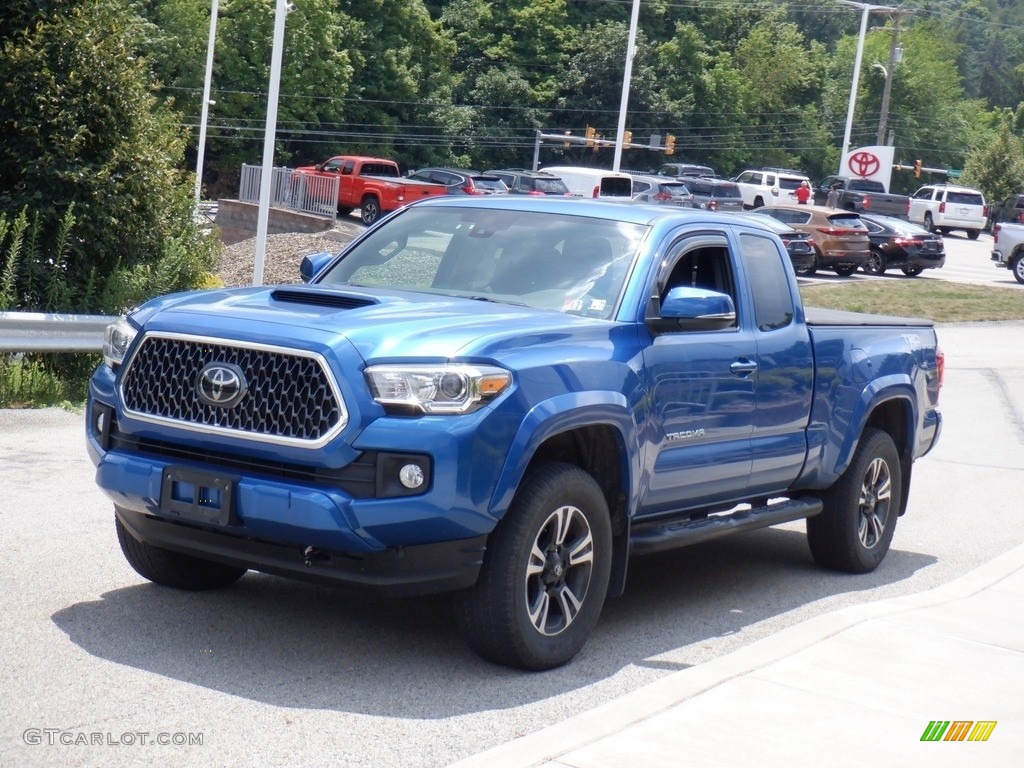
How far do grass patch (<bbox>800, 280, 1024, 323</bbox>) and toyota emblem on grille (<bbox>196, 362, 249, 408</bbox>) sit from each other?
79.1 ft

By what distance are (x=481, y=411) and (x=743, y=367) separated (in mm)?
2011

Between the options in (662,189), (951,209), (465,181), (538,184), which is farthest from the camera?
(951,209)

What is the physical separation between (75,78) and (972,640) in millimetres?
9879

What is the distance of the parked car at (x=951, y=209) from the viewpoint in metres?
63.4

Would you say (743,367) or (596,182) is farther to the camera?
(596,182)

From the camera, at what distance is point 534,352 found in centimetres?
564

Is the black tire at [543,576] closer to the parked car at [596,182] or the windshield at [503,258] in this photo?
the windshield at [503,258]

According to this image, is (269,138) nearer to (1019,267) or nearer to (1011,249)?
(1011,249)

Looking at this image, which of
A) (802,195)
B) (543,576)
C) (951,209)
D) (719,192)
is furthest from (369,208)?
(543,576)

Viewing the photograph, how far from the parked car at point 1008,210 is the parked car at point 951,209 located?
1524 mm

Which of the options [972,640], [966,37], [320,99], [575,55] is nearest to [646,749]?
[972,640]

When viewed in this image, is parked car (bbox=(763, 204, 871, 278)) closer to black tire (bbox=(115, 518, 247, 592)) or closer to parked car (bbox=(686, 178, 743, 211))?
parked car (bbox=(686, 178, 743, 211))

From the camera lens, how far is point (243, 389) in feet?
17.7

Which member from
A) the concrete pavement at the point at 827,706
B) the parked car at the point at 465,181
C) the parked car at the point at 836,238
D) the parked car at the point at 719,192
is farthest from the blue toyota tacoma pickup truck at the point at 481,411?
the parked car at the point at 719,192
